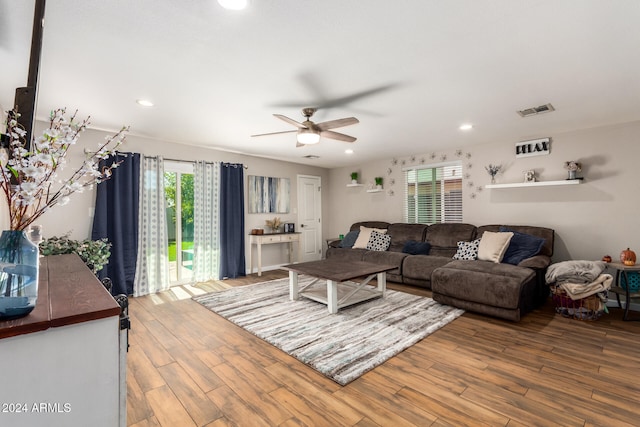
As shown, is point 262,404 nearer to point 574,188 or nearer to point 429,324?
point 429,324

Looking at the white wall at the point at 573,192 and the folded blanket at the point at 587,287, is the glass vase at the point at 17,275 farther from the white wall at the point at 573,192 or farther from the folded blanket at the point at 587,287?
the white wall at the point at 573,192

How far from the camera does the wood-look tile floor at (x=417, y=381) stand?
1.83m

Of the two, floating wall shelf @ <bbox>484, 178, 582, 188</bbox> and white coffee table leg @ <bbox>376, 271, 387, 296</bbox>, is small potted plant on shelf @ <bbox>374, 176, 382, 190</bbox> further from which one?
white coffee table leg @ <bbox>376, 271, 387, 296</bbox>

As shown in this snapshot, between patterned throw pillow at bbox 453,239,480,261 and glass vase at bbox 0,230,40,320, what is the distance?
4623mm

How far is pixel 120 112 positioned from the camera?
3305 mm

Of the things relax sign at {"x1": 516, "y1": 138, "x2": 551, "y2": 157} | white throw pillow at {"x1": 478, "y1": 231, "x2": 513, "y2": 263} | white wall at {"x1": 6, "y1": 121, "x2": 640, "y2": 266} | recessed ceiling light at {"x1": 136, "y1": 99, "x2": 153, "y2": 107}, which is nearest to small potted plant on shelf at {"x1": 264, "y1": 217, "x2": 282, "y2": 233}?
white wall at {"x1": 6, "y1": 121, "x2": 640, "y2": 266}

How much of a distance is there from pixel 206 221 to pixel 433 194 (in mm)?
4139

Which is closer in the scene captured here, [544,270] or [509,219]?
[544,270]

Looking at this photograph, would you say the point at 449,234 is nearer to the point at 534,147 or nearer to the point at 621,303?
the point at 534,147

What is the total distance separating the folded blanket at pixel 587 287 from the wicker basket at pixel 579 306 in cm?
10

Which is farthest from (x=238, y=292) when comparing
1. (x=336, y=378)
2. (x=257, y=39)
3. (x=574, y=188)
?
(x=574, y=188)

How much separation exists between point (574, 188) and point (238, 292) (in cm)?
499

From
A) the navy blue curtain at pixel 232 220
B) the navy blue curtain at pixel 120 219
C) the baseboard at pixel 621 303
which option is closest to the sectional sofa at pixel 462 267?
the baseboard at pixel 621 303

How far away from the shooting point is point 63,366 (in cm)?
89
